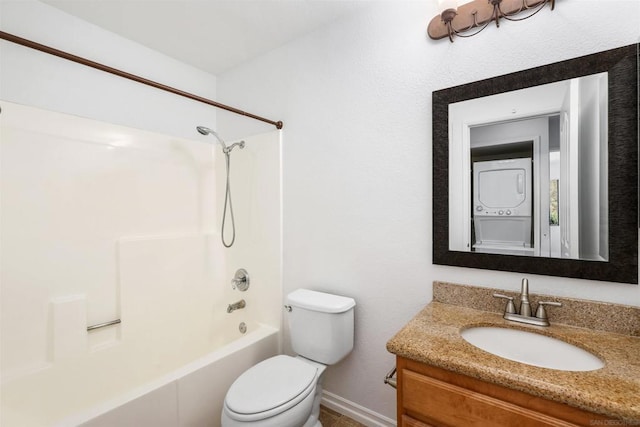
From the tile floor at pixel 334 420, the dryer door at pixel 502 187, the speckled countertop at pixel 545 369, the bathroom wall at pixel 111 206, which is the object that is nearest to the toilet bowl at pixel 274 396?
the tile floor at pixel 334 420

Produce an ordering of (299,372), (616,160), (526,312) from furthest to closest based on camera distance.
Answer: (299,372), (526,312), (616,160)

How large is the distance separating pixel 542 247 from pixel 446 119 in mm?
697

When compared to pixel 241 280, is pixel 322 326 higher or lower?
lower

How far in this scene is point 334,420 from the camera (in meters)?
1.67

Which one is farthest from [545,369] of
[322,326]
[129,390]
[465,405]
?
[129,390]

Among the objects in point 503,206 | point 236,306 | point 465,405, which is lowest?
point 236,306

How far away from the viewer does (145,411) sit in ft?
4.05

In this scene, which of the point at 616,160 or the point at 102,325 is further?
the point at 102,325

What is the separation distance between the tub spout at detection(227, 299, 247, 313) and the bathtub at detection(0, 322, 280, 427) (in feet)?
0.97

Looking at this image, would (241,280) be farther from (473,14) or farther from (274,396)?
(473,14)

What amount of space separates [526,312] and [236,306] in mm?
1782

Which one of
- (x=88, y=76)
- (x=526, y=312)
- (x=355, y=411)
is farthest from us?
(x=88, y=76)

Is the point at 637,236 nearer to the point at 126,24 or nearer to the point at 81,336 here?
the point at 81,336

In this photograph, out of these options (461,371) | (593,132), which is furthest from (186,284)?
(593,132)
